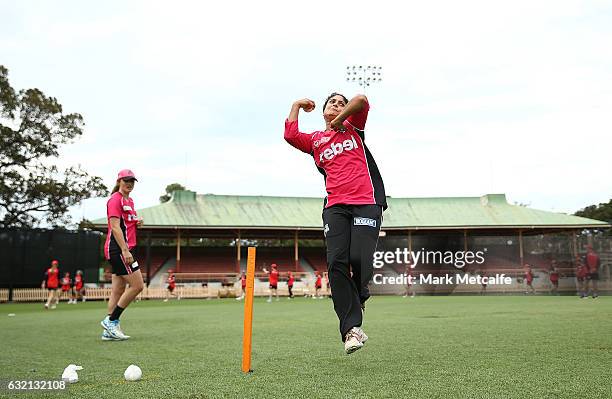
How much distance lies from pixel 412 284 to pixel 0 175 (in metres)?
27.6

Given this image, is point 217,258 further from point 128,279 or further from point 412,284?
point 128,279

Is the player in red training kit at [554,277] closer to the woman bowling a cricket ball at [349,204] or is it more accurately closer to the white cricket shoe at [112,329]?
the white cricket shoe at [112,329]

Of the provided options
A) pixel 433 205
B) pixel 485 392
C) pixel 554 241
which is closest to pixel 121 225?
pixel 485 392

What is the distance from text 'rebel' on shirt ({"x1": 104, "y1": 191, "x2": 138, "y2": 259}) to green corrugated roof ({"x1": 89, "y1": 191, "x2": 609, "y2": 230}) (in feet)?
97.4

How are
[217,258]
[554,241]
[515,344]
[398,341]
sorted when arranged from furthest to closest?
[217,258] → [554,241] → [398,341] → [515,344]

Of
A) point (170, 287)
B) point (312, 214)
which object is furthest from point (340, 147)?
point (312, 214)

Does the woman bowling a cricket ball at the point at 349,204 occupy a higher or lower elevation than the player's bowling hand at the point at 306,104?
lower

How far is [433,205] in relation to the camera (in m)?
45.0

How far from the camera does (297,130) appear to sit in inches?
199

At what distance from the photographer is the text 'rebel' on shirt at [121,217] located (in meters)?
7.97

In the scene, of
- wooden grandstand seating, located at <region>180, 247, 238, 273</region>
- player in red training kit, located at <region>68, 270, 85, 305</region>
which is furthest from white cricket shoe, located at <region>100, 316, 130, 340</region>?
wooden grandstand seating, located at <region>180, 247, 238, 273</region>

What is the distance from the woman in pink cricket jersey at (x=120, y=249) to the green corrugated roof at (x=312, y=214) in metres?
29.7

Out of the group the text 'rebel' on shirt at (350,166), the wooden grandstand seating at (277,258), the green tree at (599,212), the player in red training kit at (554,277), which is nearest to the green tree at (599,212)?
the green tree at (599,212)

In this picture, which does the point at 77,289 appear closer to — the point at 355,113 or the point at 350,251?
the point at 350,251
